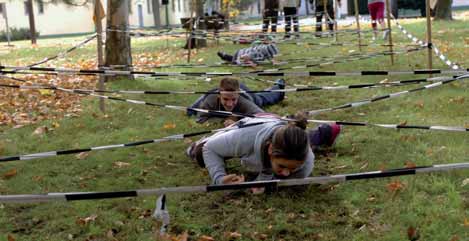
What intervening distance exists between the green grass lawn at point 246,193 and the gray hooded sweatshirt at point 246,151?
18 centimetres

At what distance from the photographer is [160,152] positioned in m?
5.20

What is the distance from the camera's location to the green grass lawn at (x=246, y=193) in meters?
3.44

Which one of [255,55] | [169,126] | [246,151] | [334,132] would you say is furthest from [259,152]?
[255,55]

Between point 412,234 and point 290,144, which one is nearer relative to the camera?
point 412,234

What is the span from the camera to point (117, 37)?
28.9 feet

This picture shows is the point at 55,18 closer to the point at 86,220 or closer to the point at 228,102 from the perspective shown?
the point at 228,102

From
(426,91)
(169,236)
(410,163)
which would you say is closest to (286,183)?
(169,236)

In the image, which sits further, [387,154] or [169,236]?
[387,154]

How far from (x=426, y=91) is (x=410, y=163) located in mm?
2922

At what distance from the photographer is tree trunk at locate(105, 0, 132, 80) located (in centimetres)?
882

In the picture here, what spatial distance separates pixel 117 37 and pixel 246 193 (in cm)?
A: 546

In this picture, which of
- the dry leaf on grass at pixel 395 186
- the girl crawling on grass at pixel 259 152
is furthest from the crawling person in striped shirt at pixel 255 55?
the dry leaf on grass at pixel 395 186

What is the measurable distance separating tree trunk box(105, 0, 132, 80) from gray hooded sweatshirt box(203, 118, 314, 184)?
515 cm

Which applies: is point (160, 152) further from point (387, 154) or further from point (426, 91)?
point (426, 91)
